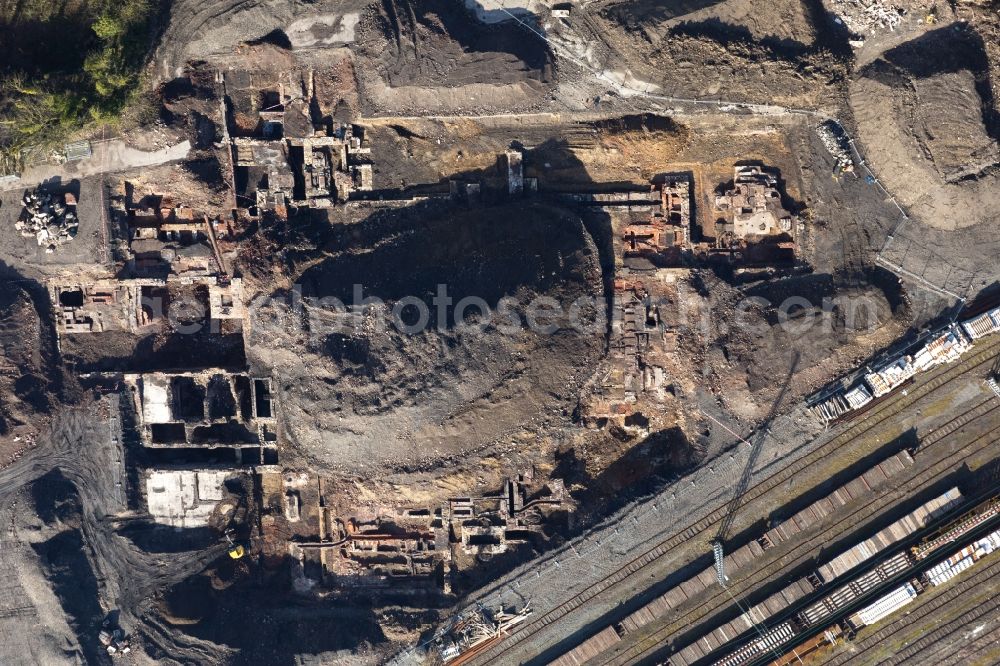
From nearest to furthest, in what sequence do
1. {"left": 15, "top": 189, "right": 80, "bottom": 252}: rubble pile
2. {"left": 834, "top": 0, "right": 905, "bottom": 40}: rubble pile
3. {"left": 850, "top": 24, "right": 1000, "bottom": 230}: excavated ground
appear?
1. {"left": 850, "top": 24, "right": 1000, "bottom": 230}: excavated ground
2. {"left": 834, "top": 0, "right": 905, "bottom": 40}: rubble pile
3. {"left": 15, "top": 189, "right": 80, "bottom": 252}: rubble pile

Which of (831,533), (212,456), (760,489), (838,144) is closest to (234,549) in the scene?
(212,456)

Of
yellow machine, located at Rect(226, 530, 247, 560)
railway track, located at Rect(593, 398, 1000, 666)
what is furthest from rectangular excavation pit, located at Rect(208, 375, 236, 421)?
railway track, located at Rect(593, 398, 1000, 666)

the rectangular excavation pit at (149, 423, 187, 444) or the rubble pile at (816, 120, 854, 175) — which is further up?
the rubble pile at (816, 120, 854, 175)

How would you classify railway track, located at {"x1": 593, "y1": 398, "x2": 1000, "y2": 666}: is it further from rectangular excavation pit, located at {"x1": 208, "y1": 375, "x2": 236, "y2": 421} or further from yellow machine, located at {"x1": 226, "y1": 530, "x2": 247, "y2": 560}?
rectangular excavation pit, located at {"x1": 208, "y1": 375, "x2": 236, "y2": 421}

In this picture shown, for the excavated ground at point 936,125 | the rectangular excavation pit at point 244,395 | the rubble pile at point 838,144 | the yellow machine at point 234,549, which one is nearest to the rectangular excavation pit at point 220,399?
the rectangular excavation pit at point 244,395

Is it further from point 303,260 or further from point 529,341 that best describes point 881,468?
point 303,260
